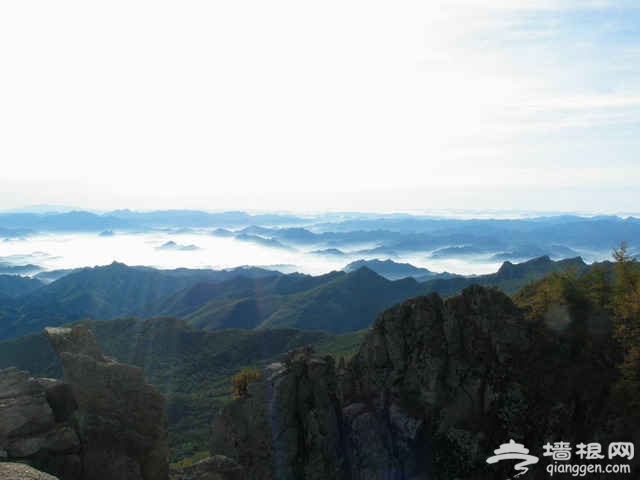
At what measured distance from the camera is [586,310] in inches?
1827

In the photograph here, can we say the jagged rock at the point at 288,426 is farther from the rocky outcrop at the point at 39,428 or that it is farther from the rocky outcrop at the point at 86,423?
the rocky outcrop at the point at 39,428

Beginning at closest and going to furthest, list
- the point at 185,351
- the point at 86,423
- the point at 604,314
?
the point at 86,423 < the point at 604,314 < the point at 185,351

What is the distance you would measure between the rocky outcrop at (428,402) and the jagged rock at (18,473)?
2348 centimetres

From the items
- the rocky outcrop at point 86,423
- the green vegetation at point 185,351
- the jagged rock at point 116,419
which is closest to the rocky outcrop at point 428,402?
the jagged rock at point 116,419

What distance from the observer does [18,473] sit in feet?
82.8

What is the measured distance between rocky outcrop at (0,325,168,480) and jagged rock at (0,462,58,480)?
6.32 metres

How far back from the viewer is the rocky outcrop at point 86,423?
110 ft

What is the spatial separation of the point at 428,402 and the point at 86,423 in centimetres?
3168

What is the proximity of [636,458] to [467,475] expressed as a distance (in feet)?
44.9

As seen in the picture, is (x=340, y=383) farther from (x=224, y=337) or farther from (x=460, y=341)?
(x=224, y=337)

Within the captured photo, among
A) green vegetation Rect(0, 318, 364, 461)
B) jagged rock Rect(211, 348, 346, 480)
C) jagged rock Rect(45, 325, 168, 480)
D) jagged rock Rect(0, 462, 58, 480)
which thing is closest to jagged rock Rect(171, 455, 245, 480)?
jagged rock Rect(45, 325, 168, 480)

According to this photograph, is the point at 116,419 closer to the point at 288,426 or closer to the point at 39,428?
the point at 39,428

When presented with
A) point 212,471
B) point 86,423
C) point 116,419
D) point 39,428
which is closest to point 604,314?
point 212,471

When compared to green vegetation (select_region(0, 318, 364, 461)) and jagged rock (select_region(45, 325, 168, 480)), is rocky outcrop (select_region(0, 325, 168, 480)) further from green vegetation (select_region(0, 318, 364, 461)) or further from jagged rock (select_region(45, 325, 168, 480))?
green vegetation (select_region(0, 318, 364, 461))
